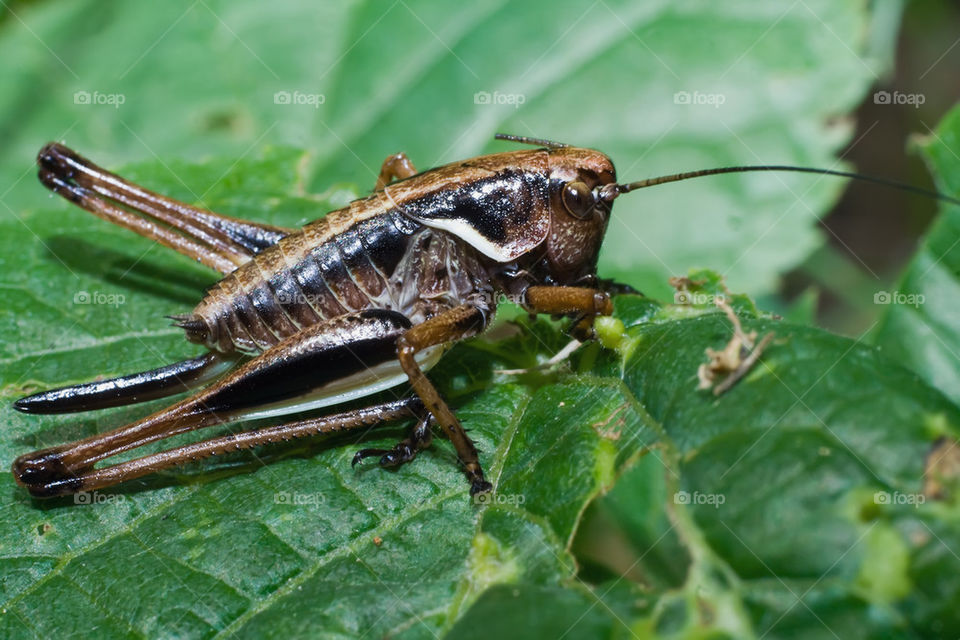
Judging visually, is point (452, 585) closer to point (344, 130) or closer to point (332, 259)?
point (332, 259)

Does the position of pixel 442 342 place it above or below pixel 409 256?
below

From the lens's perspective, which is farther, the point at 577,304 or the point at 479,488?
the point at 577,304

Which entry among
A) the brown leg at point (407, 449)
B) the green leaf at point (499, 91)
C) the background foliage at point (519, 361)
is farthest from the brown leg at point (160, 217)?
the brown leg at point (407, 449)

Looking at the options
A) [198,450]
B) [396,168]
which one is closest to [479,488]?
[198,450]

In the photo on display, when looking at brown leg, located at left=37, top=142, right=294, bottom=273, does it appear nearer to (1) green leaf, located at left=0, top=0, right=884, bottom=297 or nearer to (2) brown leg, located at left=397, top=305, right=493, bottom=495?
(1) green leaf, located at left=0, top=0, right=884, bottom=297

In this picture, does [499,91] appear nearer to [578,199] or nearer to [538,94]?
[538,94]

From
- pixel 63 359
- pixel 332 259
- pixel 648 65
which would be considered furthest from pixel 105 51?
pixel 648 65

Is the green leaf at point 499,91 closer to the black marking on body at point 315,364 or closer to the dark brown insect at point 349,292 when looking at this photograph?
the dark brown insect at point 349,292
